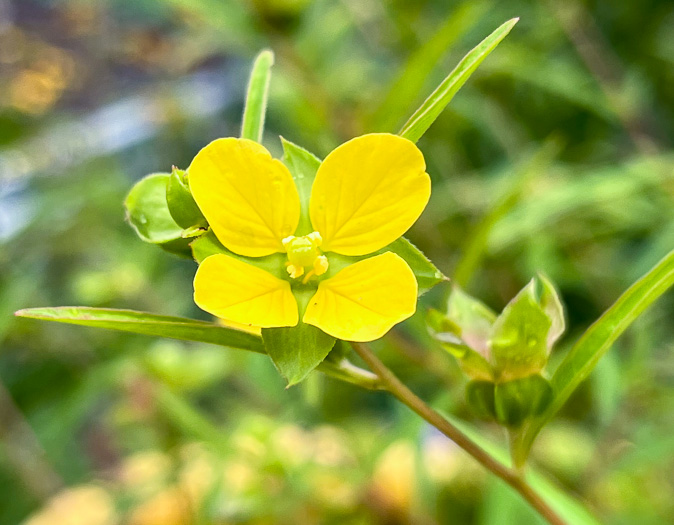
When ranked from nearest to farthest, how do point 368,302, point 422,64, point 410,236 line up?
point 368,302, point 422,64, point 410,236

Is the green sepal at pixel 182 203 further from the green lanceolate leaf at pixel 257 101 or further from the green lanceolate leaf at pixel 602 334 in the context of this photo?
the green lanceolate leaf at pixel 602 334

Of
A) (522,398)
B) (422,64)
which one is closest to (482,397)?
(522,398)

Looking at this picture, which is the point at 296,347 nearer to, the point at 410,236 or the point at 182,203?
the point at 182,203

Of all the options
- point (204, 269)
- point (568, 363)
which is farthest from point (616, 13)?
point (204, 269)

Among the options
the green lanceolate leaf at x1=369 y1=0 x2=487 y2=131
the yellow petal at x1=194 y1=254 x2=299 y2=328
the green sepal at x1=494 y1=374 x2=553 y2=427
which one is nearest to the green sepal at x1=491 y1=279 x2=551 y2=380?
the green sepal at x1=494 y1=374 x2=553 y2=427

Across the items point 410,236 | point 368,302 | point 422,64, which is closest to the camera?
point 368,302

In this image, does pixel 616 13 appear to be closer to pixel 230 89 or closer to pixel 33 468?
pixel 230 89

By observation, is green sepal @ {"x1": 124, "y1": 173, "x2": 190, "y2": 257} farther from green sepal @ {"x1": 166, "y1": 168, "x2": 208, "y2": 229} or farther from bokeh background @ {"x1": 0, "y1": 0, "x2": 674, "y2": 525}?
bokeh background @ {"x1": 0, "y1": 0, "x2": 674, "y2": 525}
